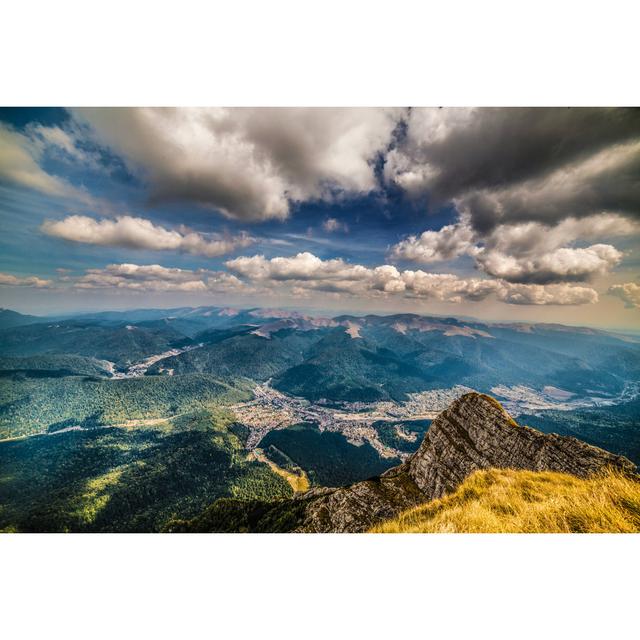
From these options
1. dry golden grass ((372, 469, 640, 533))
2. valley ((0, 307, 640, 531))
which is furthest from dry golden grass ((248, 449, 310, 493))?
dry golden grass ((372, 469, 640, 533))

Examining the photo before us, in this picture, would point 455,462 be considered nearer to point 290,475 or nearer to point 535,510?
point 535,510

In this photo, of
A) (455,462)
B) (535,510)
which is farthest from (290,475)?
(535,510)

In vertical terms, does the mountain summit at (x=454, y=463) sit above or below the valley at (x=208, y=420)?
above

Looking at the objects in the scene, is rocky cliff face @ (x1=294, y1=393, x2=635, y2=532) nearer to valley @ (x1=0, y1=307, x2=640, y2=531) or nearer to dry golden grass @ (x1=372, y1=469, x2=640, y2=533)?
dry golden grass @ (x1=372, y1=469, x2=640, y2=533)

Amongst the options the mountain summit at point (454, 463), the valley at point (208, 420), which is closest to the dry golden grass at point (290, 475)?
the valley at point (208, 420)

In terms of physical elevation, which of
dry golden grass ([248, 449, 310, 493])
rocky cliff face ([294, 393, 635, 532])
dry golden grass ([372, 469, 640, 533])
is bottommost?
dry golden grass ([248, 449, 310, 493])

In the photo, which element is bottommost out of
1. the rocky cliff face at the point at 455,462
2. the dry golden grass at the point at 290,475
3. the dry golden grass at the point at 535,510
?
the dry golden grass at the point at 290,475

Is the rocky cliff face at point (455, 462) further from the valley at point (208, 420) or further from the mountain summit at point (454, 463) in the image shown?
the valley at point (208, 420)
